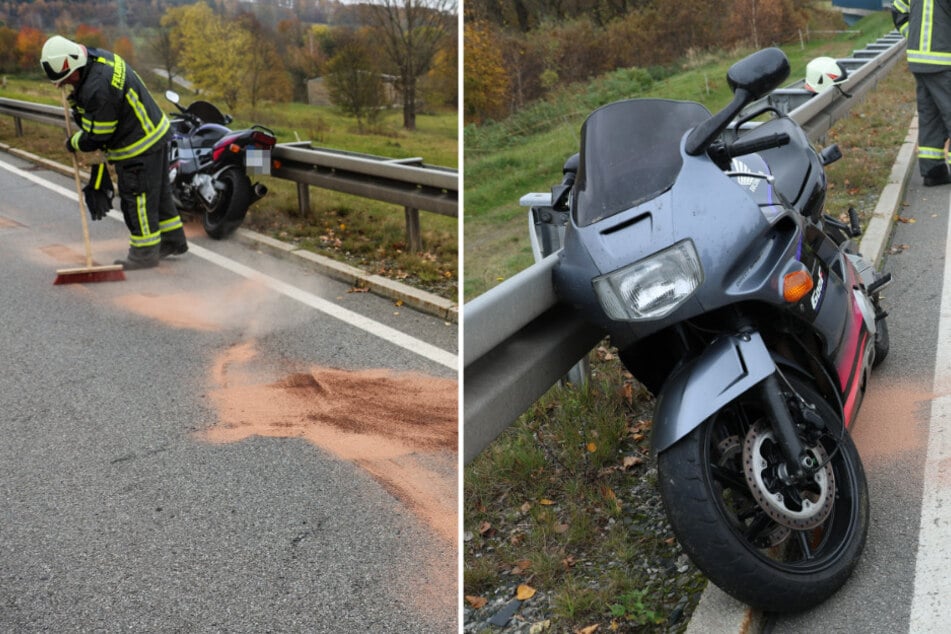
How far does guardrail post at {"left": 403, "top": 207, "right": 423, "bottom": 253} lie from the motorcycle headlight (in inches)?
178

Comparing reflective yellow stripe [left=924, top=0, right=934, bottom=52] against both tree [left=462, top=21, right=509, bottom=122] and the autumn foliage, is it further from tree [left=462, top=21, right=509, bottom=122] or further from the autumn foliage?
tree [left=462, top=21, right=509, bottom=122]

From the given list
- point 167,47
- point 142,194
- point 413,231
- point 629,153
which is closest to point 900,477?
point 629,153

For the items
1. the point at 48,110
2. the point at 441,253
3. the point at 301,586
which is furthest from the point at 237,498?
the point at 48,110

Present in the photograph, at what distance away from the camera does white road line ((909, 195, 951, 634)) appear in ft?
7.51

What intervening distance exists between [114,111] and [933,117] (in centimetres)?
569

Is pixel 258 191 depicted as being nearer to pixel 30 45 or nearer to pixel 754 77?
pixel 30 45

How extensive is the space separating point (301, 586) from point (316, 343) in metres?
2.47

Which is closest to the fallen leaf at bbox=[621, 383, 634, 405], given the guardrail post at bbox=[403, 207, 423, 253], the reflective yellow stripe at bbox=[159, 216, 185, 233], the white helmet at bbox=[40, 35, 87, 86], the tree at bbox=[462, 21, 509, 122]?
the tree at bbox=[462, 21, 509, 122]

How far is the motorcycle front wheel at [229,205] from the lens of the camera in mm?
7699

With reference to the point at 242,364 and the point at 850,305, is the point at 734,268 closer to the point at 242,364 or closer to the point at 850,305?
the point at 850,305

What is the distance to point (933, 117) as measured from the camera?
24.1 ft

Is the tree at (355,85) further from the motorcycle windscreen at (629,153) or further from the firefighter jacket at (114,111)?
the motorcycle windscreen at (629,153)

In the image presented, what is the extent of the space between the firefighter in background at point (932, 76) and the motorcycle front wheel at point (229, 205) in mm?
4898

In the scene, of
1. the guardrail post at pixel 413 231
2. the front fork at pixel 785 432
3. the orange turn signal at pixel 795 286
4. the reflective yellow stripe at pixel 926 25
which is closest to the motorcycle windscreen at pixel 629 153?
the orange turn signal at pixel 795 286
